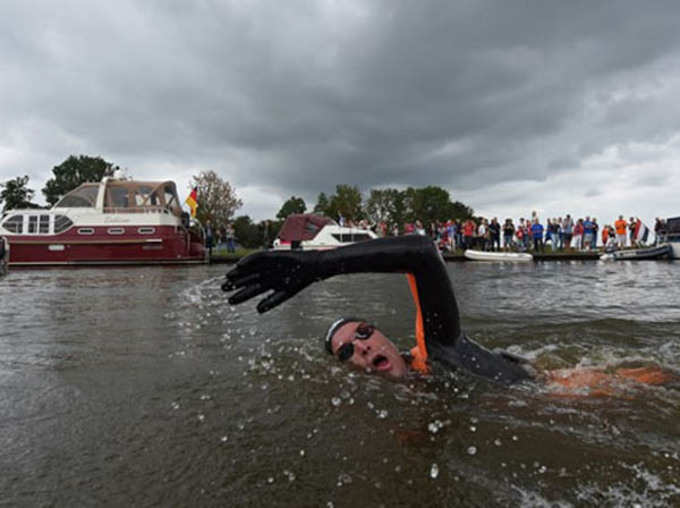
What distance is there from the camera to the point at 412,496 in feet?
5.06

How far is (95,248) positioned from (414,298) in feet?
59.0

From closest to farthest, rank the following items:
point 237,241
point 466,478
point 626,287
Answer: point 466,478 → point 626,287 → point 237,241

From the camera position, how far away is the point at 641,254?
19.4 metres

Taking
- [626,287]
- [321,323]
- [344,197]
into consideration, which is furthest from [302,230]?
[344,197]

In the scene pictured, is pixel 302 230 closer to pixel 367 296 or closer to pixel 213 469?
pixel 367 296

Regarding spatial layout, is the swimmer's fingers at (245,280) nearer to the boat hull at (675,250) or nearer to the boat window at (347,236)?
the boat window at (347,236)

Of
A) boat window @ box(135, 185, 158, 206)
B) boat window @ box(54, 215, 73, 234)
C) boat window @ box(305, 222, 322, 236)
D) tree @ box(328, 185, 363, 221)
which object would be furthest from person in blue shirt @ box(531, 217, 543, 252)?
tree @ box(328, 185, 363, 221)

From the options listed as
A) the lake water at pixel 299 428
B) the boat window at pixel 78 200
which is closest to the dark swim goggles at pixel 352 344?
the lake water at pixel 299 428

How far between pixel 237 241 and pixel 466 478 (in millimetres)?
40474

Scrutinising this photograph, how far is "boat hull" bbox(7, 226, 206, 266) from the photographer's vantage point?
17.2 meters

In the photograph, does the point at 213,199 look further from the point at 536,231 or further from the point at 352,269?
the point at 352,269

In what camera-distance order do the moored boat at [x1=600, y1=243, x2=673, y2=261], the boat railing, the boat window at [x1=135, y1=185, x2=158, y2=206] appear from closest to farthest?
the boat railing → the boat window at [x1=135, y1=185, x2=158, y2=206] → the moored boat at [x1=600, y1=243, x2=673, y2=261]

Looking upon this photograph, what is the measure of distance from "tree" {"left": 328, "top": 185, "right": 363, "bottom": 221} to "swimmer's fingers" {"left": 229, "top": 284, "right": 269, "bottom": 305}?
5277cm

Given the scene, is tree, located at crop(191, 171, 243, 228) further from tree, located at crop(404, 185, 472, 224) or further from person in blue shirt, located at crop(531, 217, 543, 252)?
tree, located at crop(404, 185, 472, 224)
